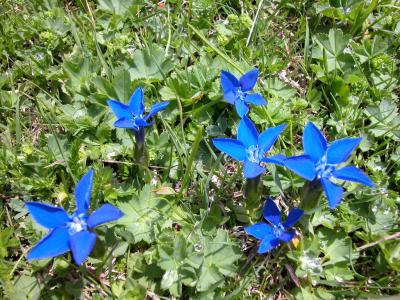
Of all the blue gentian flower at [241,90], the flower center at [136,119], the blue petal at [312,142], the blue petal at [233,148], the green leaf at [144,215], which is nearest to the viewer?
the blue petal at [312,142]

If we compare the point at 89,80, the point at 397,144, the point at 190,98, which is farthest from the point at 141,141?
the point at 397,144

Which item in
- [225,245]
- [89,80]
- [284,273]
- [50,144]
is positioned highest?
[89,80]

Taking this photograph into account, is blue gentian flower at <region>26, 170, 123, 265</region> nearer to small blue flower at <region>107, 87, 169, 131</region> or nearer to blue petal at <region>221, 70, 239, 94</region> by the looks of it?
small blue flower at <region>107, 87, 169, 131</region>

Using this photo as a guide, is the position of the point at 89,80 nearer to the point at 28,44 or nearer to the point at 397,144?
the point at 28,44

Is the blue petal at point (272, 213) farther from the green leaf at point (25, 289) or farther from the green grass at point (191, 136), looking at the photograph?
the green leaf at point (25, 289)

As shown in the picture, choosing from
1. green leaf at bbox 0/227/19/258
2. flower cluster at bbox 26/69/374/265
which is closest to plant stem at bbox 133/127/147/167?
flower cluster at bbox 26/69/374/265

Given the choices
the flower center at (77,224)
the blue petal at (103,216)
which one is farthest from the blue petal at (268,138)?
the flower center at (77,224)
